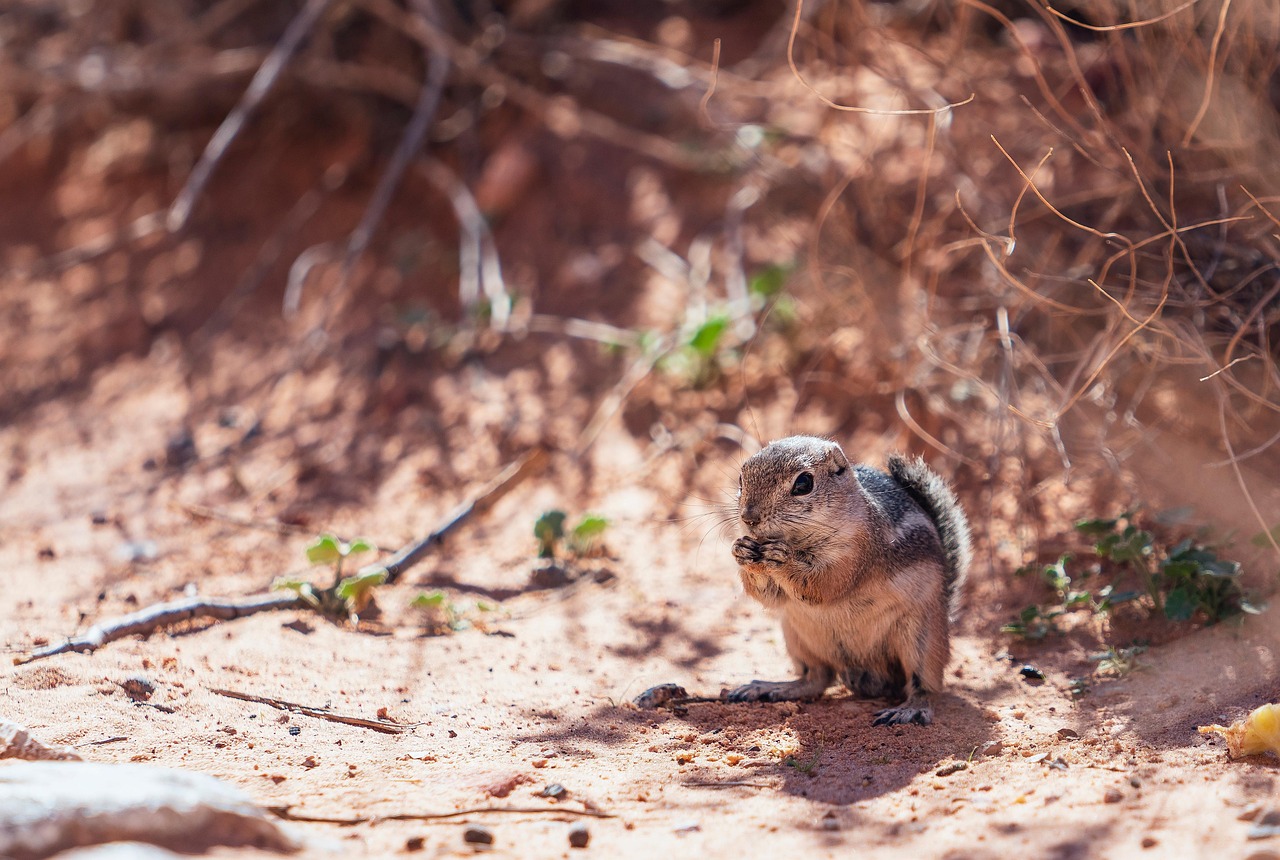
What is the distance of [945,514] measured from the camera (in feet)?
13.3

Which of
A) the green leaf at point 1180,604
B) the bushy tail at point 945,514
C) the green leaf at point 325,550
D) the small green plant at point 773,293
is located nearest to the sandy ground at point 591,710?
the green leaf at point 1180,604

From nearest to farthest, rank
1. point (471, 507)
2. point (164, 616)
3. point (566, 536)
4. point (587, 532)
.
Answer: point (164, 616)
point (587, 532)
point (566, 536)
point (471, 507)

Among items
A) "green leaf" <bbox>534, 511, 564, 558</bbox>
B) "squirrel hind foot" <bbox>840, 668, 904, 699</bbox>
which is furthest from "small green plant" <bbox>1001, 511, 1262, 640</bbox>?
"green leaf" <bbox>534, 511, 564, 558</bbox>

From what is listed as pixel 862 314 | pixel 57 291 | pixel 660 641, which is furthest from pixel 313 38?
pixel 660 641

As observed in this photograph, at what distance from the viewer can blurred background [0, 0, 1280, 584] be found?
4.68m

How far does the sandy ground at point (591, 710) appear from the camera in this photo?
267 cm

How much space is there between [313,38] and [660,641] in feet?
18.9

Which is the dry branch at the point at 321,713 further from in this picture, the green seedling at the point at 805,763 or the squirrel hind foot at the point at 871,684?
the squirrel hind foot at the point at 871,684

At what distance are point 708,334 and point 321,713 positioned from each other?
10.8 feet

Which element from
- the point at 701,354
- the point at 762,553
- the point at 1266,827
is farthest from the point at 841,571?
the point at 701,354

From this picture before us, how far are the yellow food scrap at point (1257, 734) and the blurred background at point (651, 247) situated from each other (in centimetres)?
108

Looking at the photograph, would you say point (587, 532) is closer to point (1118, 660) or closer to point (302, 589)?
point (302, 589)

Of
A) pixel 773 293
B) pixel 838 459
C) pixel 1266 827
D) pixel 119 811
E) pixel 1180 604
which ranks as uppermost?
pixel 773 293

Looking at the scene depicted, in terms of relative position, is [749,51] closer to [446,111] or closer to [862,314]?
[446,111]
